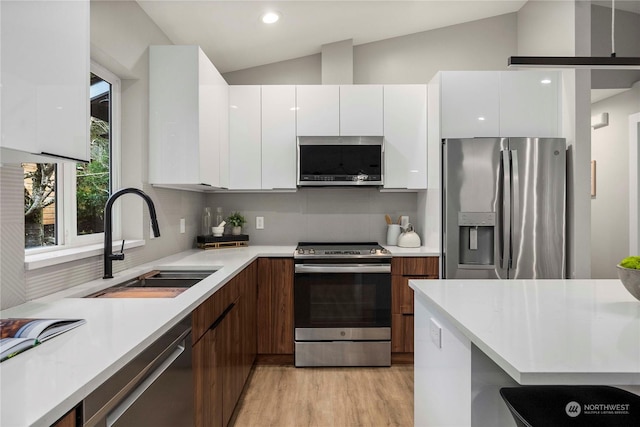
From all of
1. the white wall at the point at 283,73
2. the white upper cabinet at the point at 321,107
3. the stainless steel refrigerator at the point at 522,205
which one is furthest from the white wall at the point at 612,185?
the white wall at the point at 283,73

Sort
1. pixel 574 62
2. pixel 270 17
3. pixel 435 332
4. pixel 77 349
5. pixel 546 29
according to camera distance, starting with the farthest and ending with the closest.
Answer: pixel 546 29 → pixel 270 17 → pixel 574 62 → pixel 435 332 → pixel 77 349

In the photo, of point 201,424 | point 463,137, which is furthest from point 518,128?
point 201,424

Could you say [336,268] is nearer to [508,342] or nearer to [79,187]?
[79,187]

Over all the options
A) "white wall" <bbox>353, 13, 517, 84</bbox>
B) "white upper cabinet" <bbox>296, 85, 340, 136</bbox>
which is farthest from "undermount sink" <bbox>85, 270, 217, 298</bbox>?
"white wall" <bbox>353, 13, 517, 84</bbox>

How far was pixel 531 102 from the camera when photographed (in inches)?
114

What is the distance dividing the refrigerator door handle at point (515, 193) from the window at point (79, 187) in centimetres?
264

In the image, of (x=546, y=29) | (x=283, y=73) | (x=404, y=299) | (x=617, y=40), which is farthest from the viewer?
(x=283, y=73)

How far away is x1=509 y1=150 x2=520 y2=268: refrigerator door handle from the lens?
2.73 metres

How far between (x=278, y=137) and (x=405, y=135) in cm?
107

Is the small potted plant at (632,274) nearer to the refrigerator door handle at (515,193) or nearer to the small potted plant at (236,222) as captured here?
the refrigerator door handle at (515,193)

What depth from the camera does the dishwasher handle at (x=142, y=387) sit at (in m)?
0.91

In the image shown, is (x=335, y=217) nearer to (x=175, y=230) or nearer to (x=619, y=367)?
(x=175, y=230)

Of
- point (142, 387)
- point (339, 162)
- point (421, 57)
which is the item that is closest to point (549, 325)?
point (142, 387)

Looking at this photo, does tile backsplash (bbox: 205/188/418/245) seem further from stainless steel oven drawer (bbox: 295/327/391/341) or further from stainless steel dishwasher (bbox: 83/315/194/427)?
stainless steel dishwasher (bbox: 83/315/194/427)
